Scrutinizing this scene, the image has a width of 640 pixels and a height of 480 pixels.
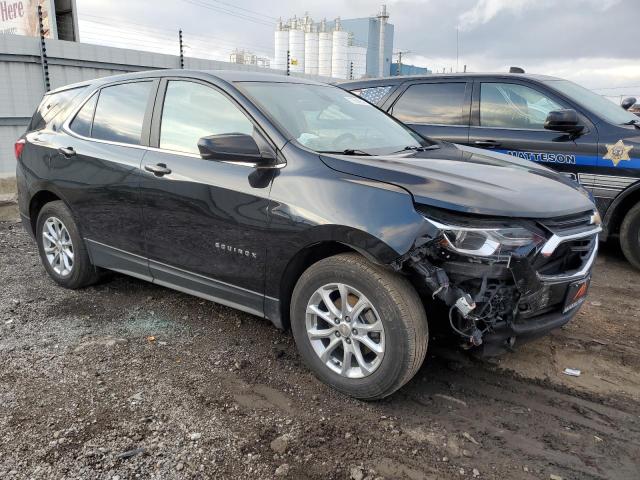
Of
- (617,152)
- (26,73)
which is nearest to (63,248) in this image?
(617,152)

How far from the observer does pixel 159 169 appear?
3518mm

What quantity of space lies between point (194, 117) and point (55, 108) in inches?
73.1

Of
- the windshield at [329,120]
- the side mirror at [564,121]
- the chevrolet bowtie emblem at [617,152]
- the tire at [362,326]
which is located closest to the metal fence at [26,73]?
the windshield at [329,120]

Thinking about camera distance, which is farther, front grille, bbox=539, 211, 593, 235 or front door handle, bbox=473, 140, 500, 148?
front door handle, bbox=473, 140, 500, 148

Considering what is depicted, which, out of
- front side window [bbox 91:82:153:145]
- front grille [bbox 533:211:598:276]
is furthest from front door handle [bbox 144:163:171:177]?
front grille [bbox 533:211:598:276]

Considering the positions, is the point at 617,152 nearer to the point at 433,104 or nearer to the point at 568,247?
the point at 433,104

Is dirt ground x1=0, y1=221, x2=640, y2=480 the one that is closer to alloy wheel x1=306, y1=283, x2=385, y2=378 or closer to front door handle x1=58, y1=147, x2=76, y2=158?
alloy wheel x1=306, y1=283, x2=385, y2=378

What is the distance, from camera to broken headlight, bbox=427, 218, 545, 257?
2.48 meters

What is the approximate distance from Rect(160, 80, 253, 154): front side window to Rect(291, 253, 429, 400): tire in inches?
41.9

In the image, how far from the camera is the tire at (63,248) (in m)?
4.31

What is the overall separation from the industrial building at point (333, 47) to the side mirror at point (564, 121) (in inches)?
1247

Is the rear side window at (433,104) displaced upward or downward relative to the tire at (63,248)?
upward

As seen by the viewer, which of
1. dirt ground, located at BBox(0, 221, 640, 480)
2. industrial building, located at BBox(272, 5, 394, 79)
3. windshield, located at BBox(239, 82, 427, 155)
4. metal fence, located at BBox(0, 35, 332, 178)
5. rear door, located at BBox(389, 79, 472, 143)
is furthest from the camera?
industrial building, located at BBox(272, 5, 394, 79)

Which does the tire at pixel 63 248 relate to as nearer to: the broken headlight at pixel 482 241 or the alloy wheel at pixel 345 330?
the alloy wheel at pixel 345 330
